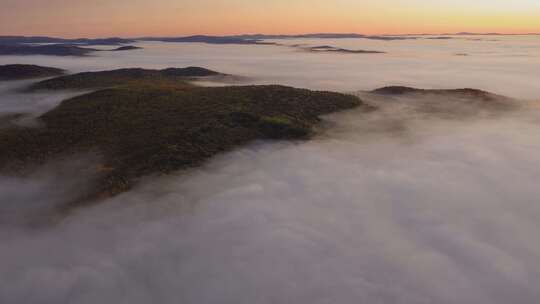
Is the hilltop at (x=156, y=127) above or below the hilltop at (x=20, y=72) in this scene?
below

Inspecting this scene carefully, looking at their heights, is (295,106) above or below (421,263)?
above

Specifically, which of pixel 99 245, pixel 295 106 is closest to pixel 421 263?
pixel 99 245

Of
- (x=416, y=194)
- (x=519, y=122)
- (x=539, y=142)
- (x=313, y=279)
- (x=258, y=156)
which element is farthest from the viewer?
(x=519, y=122)

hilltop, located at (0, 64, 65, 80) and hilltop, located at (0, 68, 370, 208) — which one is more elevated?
hilltop, located at (0, 64, 65, 80)

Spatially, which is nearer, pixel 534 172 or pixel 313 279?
pixel 313 279

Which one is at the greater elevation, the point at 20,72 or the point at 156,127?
the point at 20,72

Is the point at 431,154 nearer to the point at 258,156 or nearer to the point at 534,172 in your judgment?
the point at 534,172

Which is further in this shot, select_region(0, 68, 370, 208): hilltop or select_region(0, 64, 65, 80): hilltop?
select_region(0, 64, 65, 80): hilltop

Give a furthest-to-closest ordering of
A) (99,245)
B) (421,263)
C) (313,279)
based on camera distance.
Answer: (99,245)
(421,263)
(313,279)

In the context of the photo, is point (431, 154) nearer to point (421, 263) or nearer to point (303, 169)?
point (303, 169)

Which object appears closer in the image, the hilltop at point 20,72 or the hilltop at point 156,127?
the hilltop at point 156,127

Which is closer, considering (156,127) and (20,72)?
(156,127)
